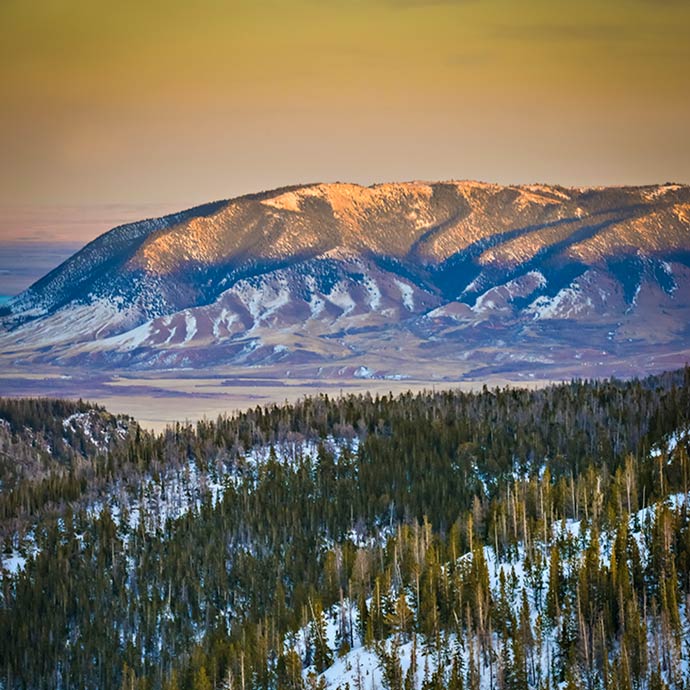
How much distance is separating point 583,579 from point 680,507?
21614mm

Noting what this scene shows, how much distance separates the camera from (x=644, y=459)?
182 m

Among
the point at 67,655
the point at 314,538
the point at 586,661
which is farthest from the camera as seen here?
the point at 314,538

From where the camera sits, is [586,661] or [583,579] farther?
[583,579]

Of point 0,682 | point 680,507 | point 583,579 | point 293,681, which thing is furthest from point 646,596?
point 0,682

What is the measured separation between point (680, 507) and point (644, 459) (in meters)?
30.8

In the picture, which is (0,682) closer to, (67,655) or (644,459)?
(67,655)

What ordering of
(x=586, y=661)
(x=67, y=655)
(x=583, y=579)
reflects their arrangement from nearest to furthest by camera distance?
(x=586, y=661) < (x=583, y=579) < (x=67, y=655)

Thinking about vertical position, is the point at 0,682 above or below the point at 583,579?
below

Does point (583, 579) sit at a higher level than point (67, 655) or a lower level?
higher

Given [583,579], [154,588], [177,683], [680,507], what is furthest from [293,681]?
[154,588]

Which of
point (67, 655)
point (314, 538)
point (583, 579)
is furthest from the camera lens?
point (314, 538)

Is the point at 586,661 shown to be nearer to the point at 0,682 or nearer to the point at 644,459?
the point at 644,459

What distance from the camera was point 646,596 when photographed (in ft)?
439

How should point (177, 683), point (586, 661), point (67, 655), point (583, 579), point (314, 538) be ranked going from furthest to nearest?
point (314, 538)
point (67, 655)
point (177, 683)
point (583, 579)
point (586, 661)
